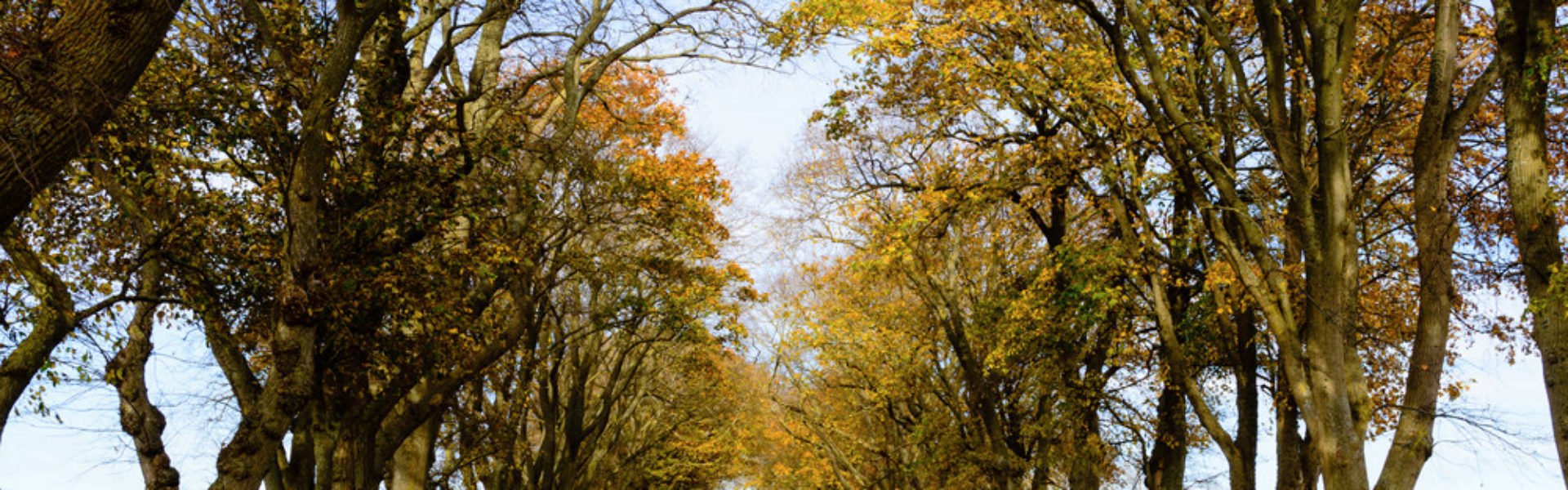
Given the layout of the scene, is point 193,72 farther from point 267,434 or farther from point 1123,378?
point 1123,378

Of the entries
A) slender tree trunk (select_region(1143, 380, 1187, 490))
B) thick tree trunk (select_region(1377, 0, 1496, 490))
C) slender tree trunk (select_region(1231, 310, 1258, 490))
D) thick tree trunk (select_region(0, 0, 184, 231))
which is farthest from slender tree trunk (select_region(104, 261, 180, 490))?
slender tree trunk (select_region(1143, 380, 1187, 490))

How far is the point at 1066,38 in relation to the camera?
1454 cm

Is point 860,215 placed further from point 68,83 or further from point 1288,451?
point 68,83

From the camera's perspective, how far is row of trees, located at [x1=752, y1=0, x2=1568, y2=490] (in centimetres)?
927

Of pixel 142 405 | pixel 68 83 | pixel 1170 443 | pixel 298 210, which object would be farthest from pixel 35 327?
pixel 1170 443

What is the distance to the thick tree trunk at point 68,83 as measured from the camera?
17.3ft

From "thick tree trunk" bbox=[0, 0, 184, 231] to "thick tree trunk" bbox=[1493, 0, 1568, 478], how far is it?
32.2ft

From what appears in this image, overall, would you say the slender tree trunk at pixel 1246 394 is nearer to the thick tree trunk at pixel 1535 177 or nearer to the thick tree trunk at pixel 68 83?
the thick tree trunk at pixel 1535 177

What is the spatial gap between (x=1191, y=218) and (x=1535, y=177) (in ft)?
15.5

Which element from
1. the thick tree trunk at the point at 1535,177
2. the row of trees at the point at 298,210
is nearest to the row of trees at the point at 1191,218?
the thick tree trunk at the point at 1535,177

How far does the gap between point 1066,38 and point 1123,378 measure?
9237 millimetres

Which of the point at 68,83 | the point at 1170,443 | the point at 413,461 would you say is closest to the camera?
the point at 68,83

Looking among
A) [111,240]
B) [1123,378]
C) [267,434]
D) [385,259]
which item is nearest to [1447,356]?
[1123,378]

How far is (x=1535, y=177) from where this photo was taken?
30.6 ft
